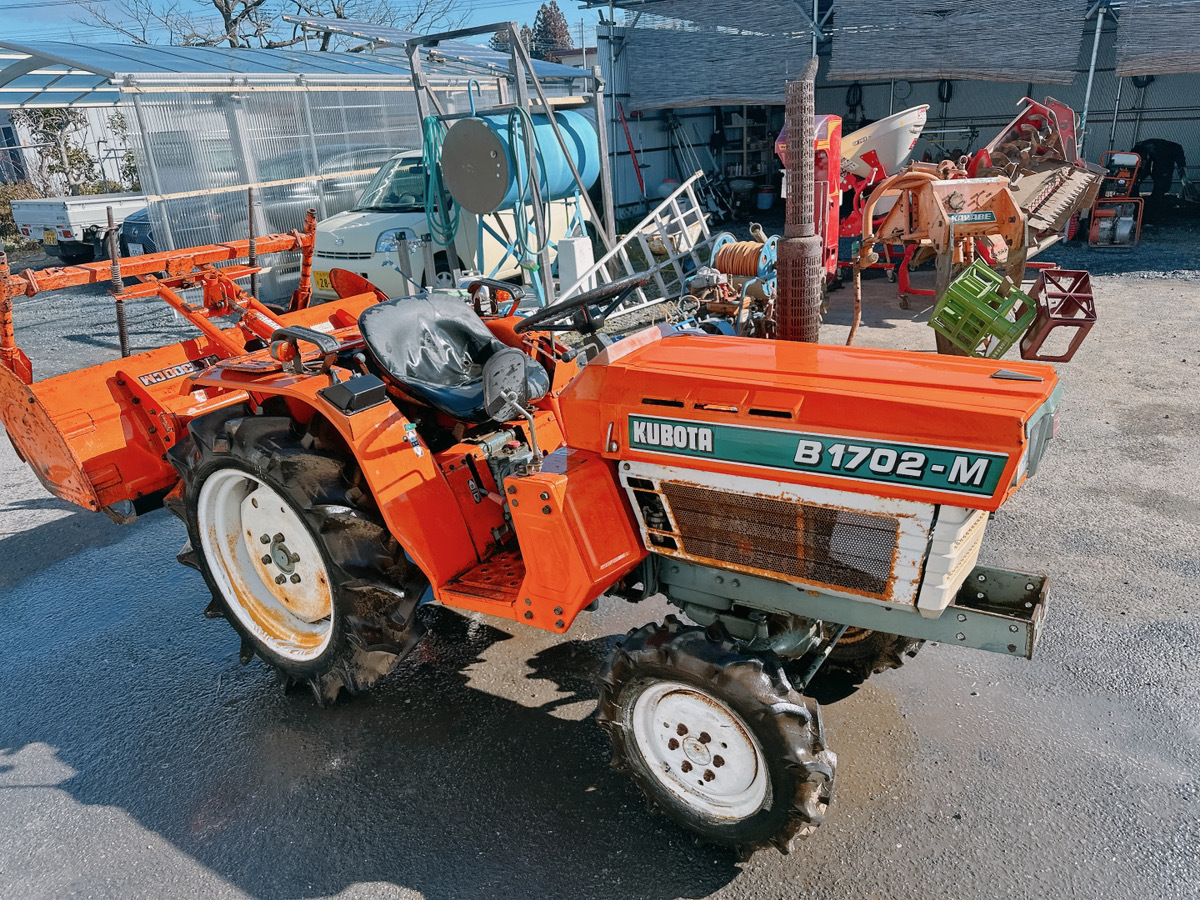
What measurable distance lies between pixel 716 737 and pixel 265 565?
74.2 inches

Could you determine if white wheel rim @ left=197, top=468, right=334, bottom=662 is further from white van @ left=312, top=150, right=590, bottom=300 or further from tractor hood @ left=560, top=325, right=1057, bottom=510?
white van @ left=312, top=150, right=590, bottom=300

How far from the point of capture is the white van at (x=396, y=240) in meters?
8.84

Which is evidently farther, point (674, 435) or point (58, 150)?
point (58, 150)

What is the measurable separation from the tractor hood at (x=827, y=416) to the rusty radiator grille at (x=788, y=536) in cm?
9

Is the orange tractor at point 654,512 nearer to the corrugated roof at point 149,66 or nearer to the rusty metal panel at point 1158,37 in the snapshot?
the corrugated roof at point 149,66

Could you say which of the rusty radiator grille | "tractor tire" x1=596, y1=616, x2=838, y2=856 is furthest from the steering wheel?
"tractor tire" x1=596, y1=616, x2=838, y2=856

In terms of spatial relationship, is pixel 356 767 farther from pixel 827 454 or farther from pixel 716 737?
pixel 827 454

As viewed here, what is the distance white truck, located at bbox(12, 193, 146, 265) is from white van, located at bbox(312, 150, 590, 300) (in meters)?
4.63

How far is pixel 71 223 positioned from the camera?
40.0 ft

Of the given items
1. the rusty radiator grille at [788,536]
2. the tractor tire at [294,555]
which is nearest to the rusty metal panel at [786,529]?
the rusty radiator grille at [788,536]

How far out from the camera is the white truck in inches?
482

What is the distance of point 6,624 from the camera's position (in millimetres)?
3873

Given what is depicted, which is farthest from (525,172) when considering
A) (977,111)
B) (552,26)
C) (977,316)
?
(552,26)

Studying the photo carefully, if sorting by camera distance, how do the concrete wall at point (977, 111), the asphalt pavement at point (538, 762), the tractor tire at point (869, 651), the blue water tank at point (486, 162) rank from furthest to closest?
the concrete wall at point (977, 111)
the blue water tank at point (486, 162)
the tractor tire at point (869, 651)
the asphalt pavement at point (538, 762)
